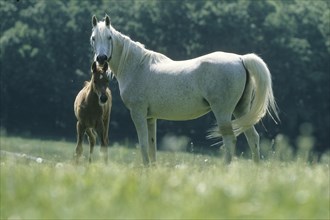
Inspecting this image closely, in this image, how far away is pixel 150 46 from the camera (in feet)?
231

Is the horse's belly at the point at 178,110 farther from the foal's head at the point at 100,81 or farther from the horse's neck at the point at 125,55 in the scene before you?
the foal's head at the point at 100,81

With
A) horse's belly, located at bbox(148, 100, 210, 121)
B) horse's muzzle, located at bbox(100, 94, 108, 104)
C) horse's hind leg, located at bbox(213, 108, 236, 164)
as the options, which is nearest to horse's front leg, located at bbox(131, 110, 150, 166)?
horse's belly, located at bbox(148, 100, 210, 121)

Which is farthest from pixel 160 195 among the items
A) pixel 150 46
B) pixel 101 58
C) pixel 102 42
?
pixel 150 46

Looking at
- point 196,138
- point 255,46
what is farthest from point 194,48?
point 196,138

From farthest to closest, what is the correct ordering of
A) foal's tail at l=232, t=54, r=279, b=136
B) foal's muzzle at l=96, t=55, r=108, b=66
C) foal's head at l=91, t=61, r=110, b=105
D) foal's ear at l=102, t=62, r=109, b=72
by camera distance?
foal's head at l=91, t=61, r=110, b=105 → foal's ear at l=102, t=62, r=109, b=72 → foal's muzzle at l=96, t=55, r=108, b=66 → foal's tail at l=232, t=54, r=279, b=136

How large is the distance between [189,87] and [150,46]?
2263 inches

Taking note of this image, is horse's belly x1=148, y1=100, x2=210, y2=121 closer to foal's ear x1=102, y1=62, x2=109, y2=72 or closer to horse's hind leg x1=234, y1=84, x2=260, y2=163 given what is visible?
horse's hind leg x1=234, y1=84, x2=260, y2=163

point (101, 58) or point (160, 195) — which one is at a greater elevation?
point (101, 58)

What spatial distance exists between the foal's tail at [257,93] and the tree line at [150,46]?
172 feet

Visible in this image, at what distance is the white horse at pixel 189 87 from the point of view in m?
13.0

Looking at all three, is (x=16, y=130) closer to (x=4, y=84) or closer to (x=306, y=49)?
(x=4, y=84)

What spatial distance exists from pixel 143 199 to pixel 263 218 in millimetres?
1047

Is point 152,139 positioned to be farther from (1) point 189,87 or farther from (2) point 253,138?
(2) point 253,138

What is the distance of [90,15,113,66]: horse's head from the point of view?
1348cm
